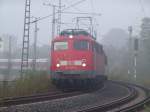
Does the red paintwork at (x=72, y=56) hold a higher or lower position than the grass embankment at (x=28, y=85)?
higher

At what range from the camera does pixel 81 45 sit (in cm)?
2686

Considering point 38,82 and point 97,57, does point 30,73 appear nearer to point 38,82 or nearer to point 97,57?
point 38,82

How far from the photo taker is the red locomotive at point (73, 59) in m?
26.0

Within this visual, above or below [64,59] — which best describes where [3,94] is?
below

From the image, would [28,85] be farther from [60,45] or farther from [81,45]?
[81,45]

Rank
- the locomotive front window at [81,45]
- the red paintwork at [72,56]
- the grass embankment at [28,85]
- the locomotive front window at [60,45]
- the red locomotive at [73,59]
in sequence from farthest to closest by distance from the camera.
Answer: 1. the locomotive front window at [60,45]
2. the locomotive front window at [81,45]
3. the red paintwork at [72,56]
4. the red locomotive at [73,59]
5. the grass embankment at [28,85]

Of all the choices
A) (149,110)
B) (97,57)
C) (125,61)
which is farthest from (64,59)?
(125,61)

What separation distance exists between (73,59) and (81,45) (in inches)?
44.1

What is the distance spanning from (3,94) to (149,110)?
8.46 meters

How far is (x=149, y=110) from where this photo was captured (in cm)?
1634

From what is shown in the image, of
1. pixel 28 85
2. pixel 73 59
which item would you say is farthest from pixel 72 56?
pixel 28 85

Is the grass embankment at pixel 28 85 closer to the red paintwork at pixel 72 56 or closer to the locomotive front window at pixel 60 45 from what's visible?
the red paintwork at pixel 72 56

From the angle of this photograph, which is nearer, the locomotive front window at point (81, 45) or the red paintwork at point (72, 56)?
the red paintwork at point (72, 56)

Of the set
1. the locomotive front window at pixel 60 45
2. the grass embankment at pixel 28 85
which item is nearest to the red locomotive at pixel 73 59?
the locomotive front window at pixel 60 45
